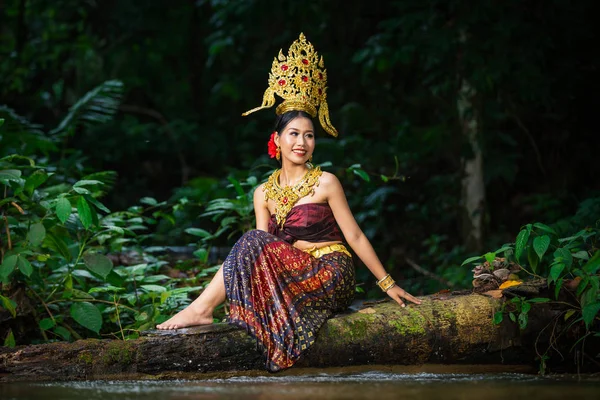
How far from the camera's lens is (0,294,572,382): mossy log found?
363cm

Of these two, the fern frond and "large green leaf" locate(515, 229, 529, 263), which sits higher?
the fern frond

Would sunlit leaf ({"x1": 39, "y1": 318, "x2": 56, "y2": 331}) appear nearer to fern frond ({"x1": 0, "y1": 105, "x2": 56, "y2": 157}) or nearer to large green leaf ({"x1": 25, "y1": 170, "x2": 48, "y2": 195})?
large green leaf ({"x1": 25, "y1": 170, "x2": 48, "y2": 195})

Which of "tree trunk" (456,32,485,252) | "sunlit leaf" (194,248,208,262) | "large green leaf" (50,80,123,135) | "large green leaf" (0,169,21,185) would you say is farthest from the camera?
"large green leaf" (50,80,123,135)

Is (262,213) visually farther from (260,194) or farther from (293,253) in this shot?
(293,253)

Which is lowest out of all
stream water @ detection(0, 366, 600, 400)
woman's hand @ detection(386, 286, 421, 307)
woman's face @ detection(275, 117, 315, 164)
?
stream water @ detection(0, 366, 600, 400)

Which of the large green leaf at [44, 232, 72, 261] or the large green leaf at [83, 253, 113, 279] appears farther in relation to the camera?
the large green leaf at [44, 232, 72, 261]

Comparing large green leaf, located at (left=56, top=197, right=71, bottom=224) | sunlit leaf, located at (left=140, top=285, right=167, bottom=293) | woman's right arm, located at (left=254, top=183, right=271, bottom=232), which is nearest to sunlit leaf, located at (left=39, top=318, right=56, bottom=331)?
sunlit leaf, located at (left=140, top=285, right=167, bottom=293)

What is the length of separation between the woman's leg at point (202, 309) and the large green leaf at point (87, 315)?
0.67m

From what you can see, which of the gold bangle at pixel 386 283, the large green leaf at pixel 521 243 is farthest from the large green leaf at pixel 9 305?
the large green leaf at pixel 521 243

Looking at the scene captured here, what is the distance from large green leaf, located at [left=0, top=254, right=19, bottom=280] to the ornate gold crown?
1.59 m

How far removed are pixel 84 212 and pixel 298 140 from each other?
135cm

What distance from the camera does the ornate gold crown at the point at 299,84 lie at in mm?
4289

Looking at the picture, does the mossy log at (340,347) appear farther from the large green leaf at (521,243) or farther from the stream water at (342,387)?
the large green leaf at (521,243)

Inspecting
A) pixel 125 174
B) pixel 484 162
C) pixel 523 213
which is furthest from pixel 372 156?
pixel 125 174
